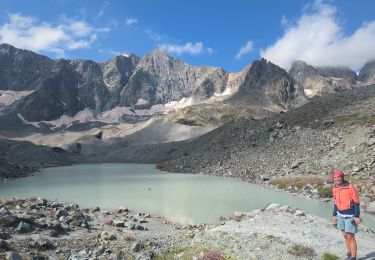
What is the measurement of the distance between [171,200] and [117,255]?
34782mm

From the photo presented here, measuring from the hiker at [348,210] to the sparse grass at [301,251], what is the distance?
1.95 metres

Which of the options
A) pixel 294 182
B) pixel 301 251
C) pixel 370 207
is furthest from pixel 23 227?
pixel 294 182

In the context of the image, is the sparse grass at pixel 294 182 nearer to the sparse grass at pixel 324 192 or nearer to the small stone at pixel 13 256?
the sparse grass at pixel 324 192

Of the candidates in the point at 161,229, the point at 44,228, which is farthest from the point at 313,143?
the point at 44,228

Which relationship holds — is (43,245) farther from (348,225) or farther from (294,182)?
(294,182)

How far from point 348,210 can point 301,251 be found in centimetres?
344

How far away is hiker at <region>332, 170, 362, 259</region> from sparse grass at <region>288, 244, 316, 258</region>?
195 centimetres

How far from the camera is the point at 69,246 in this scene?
80.0ft

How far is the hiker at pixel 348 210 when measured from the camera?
58.5ft

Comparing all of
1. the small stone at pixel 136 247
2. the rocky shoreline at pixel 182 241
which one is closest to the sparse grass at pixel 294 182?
the rocky shoreline at pixel 182 241

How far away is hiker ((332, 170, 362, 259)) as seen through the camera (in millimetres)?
17844

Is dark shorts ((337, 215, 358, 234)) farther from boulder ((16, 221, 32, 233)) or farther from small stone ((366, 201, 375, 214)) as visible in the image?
small stone ((366, 201, 375, 214))

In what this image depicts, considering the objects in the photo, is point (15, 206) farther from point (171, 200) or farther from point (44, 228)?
point (171, 200)

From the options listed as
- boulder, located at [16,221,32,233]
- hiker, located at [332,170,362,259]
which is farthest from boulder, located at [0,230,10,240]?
hiker, located at [332,170,362,259]
